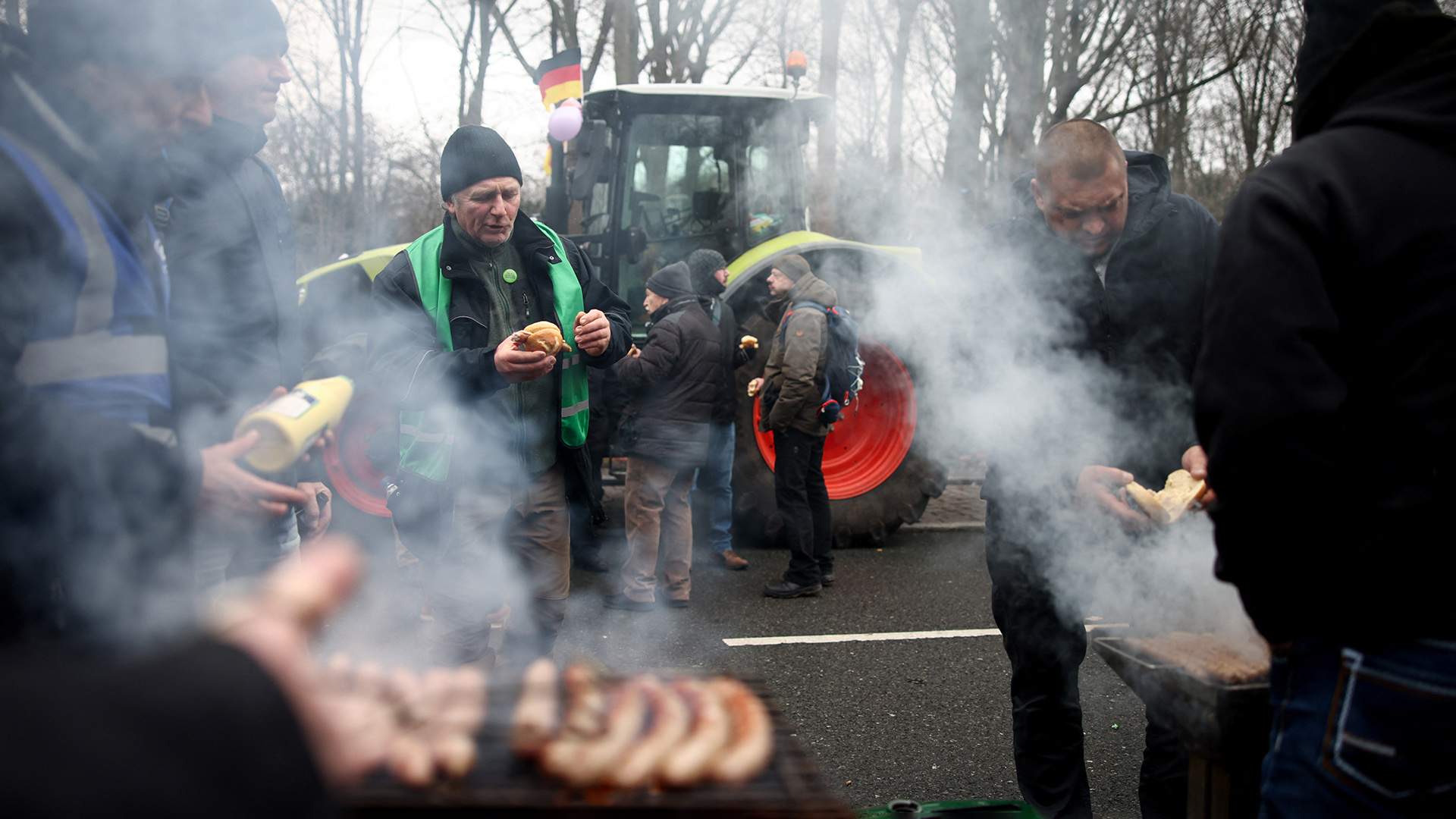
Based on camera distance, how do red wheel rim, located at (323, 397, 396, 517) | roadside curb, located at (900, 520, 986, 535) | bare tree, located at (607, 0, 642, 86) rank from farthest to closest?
1. bare tree, located at (607, 0, 642, 86)
2. roadside curb, located at (900, 520, 986, 535)
3. red wheel rim, located at (323, 397, 396, 517)

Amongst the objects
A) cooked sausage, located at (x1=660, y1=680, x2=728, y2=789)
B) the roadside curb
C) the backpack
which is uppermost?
the backpack

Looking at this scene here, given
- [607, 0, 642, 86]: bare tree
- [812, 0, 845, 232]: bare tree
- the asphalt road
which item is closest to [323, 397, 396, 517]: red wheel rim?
the asphalt road

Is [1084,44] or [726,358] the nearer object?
[726,358]

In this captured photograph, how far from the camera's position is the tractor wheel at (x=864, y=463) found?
6781mm

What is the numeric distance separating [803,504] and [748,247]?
2308mm

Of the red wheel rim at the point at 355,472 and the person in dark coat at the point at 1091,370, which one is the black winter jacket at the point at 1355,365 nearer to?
the person in dark coat at the point at 1091,370

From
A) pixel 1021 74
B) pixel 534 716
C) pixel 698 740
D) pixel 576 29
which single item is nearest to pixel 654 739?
pixel 698 740

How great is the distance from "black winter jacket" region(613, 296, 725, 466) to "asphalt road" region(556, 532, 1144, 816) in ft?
2.98

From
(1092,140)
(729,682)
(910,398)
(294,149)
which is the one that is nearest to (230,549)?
(729,682)

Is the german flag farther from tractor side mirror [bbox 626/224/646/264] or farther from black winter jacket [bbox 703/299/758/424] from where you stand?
black winter jacket [bbox 703/299/758/424]

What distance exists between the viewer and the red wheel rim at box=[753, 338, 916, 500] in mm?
6953

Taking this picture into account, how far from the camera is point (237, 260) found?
2.44m

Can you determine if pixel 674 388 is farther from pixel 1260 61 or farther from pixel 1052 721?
pixel 1260 61

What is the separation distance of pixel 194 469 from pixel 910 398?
19.2ft
